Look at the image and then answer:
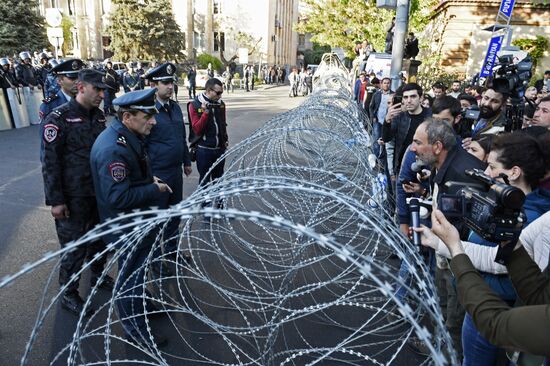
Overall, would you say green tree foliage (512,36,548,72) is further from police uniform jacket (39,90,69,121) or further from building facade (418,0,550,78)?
police uniform jacket (39,90,69,121)

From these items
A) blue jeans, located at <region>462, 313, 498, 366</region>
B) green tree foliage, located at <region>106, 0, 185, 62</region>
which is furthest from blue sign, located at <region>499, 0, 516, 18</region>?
green tree foliage, located at <region>106, 0, 185, 62</region>

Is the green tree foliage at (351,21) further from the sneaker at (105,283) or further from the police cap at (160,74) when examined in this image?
the sneaker at (105,283)

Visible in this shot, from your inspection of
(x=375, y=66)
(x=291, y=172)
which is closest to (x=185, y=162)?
(x=291, y=172)

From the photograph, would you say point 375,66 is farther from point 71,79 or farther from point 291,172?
point 71,79

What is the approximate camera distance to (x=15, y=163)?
8430 mm

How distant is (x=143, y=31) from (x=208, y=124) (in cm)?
4014

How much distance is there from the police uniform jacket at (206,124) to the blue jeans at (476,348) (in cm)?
389

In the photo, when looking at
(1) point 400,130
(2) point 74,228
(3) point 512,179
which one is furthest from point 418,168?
(2) point 74,228

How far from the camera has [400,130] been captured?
5.38 m

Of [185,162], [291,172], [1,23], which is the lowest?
[291,172]

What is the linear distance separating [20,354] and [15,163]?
6661mm

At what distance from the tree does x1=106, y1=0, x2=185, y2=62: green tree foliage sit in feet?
24.4

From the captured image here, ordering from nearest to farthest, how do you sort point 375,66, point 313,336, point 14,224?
1. point 313,336
2. point 14,224
3. point 375,66

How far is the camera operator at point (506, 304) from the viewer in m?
1.33
